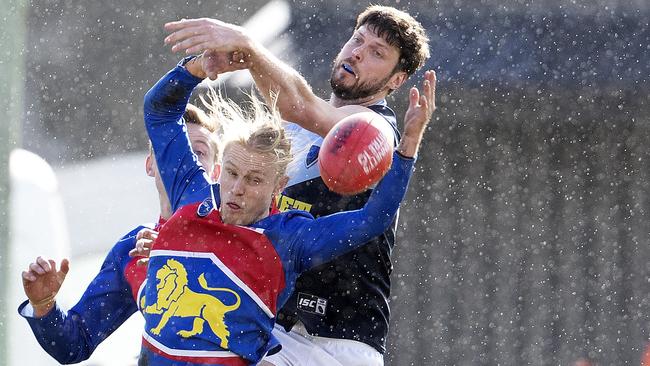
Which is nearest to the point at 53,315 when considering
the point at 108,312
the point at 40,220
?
the point at 108,312

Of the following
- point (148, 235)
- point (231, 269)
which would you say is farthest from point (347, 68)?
point (231, 269)

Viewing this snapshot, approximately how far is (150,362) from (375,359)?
1074 mm

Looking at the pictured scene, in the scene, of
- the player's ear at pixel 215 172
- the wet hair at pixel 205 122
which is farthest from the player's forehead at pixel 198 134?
the player's ear at pixel 215 172

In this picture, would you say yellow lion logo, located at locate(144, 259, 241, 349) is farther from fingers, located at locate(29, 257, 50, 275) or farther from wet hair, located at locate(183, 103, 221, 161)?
wet hair, located at locate(183, 103, 221, 161)

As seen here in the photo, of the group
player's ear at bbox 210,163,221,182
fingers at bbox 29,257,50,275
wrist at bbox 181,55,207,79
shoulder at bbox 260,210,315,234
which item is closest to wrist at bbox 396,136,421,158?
shoulder at bbox 260,210,315,234

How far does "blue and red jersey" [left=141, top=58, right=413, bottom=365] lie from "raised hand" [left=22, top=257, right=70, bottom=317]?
18.0 inches

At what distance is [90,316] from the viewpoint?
16.0ft

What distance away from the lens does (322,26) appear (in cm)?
920

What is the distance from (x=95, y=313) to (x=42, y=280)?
1.59ft

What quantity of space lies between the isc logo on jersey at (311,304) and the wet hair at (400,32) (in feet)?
3.72

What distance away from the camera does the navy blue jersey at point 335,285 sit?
4785 millimetres

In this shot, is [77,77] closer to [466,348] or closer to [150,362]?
[466,348]

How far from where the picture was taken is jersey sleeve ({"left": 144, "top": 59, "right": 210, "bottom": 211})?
438 centimetres

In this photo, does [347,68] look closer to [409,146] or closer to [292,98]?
[292,98]
